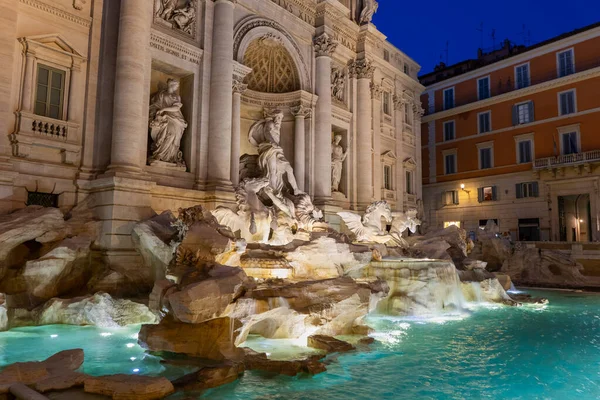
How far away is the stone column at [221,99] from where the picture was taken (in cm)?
1176

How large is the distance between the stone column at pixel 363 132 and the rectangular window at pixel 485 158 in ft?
34.2

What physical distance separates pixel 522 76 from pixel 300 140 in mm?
15458

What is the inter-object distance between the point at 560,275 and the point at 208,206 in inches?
537

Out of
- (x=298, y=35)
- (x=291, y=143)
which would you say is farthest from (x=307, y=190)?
(x=298, y=35)

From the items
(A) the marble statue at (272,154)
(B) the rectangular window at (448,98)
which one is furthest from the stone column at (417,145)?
(A) the marble statue at (272,154)

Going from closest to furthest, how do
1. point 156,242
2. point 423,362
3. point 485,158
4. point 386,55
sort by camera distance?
point 423,362
point 156,242
point 386,55
point 485,158

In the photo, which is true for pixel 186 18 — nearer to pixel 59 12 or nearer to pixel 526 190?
pixel 59 12

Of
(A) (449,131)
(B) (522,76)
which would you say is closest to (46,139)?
(A) (449,131)

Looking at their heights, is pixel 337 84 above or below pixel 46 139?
above

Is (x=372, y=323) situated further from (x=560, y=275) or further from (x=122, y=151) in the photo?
(x=560, y=275)

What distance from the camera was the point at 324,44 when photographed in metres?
15.9

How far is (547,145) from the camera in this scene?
22750 mm

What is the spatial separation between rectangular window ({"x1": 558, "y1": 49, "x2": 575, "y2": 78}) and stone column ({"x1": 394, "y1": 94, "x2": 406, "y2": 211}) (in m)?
8.34

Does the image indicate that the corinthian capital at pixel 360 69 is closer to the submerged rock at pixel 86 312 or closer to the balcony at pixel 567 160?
the balcony at pixel 567 160
